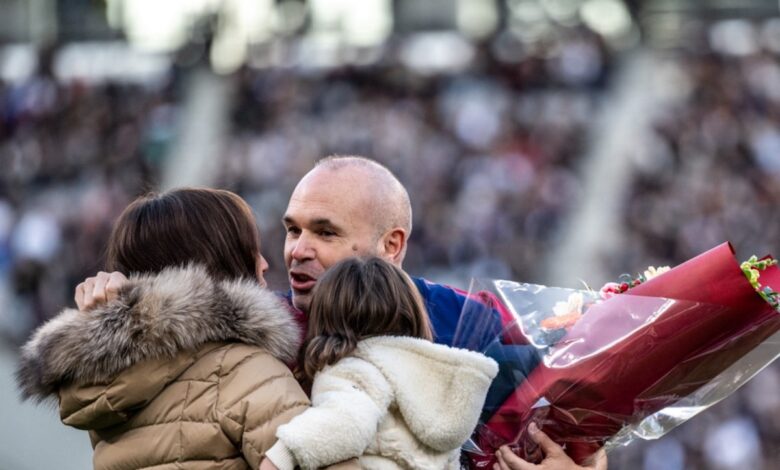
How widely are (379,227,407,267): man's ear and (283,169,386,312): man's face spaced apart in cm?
5

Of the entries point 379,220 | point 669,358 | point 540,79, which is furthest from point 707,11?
point 669,358

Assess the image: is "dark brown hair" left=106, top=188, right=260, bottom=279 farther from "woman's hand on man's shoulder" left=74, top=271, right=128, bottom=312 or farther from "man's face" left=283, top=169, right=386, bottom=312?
"man's face" left=283, top=169, right=386, bottom=312

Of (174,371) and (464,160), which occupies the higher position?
(174,371)

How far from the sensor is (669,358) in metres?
3.23

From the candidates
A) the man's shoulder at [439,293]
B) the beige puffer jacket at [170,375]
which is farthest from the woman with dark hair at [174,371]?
the man's shoulder at [439,293]

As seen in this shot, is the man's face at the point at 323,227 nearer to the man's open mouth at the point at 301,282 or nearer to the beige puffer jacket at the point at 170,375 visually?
the man's open mouth at the point at 301,282

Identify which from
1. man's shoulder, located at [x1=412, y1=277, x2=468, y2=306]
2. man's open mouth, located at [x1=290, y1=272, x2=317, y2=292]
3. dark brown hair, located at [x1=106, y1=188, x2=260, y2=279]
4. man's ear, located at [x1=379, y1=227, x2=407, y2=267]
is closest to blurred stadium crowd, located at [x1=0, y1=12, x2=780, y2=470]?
man's ear, located at [x1=379, y1=227, x2=407, y2=267]

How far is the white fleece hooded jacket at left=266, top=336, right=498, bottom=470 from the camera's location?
3033 mm

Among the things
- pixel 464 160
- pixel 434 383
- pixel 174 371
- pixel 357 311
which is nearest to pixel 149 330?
pixel 174 371

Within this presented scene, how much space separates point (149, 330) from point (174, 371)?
3.7 inches

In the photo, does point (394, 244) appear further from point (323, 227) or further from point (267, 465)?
point (267, 465)

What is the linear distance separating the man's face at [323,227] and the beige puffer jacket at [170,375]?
3.02 ft

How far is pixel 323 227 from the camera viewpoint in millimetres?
4262

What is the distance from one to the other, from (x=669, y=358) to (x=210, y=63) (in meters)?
14.7
